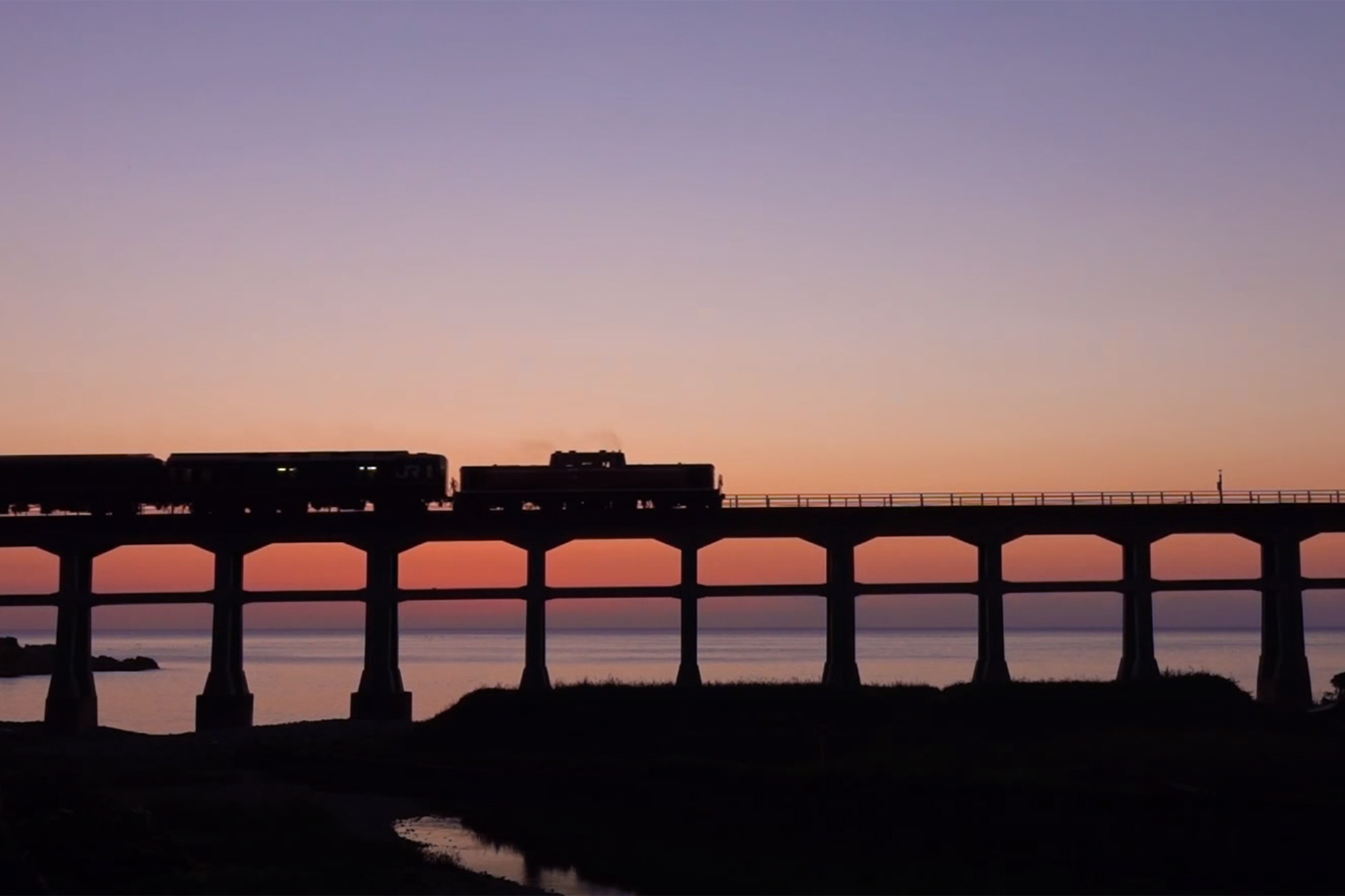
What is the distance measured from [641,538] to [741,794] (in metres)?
24.3

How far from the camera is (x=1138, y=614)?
66812 mm

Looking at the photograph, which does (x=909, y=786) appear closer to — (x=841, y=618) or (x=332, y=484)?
(x=841, y=618)

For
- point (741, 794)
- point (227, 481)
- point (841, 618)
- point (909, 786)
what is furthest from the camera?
point (227, 481)

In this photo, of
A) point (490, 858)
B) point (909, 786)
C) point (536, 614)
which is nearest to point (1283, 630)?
point (909, 786)

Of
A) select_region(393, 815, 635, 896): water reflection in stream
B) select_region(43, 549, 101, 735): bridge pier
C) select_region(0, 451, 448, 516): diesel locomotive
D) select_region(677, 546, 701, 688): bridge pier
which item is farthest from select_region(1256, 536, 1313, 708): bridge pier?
select_region(43, 549, 101, 735): bridge pier

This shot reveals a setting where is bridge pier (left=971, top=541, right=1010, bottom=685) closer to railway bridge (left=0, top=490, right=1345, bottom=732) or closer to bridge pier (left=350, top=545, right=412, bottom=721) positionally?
railway bridge (left=0, top=490, right=1345, bottom=732)

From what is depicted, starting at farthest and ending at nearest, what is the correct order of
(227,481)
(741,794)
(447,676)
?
(447,676) < (227,481) < (741,794)

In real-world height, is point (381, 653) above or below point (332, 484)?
below

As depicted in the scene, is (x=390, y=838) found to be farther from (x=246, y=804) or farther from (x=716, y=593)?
(x=716, y=593)

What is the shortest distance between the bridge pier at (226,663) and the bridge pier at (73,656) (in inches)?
198

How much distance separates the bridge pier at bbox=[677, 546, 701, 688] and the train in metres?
2.40

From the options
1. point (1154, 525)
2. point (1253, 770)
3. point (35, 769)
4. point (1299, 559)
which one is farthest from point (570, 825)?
point (1299, 559)

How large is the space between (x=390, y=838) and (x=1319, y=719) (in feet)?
114

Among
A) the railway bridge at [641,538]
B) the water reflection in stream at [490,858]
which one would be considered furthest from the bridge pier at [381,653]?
the water reflection in stream at [490,858]
